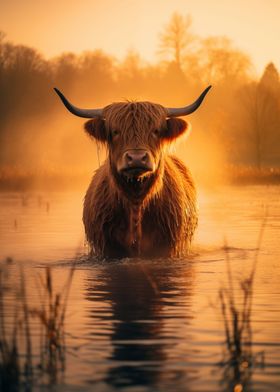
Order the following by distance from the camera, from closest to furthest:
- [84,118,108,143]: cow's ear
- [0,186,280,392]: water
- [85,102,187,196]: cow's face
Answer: [0,186,280,392]: water < [85,102,187,196]: cow's face < [84,118,108,143]: cow's ear

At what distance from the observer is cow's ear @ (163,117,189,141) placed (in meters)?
10.0

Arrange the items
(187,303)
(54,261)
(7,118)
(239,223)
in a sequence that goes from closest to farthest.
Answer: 1. (187,303)
2. (54,261)
3. (239,223)
4. (7,118)

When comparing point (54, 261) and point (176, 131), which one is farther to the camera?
point (54, 261)

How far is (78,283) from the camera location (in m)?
8.86

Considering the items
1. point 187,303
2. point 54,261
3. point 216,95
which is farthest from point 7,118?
point 187,303

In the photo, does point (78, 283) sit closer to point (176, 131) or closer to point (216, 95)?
point (176, 131)

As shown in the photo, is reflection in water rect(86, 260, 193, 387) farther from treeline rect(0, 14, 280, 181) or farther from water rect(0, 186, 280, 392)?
treeline rect(0, 14, 280, 181)

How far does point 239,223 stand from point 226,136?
38.3 m

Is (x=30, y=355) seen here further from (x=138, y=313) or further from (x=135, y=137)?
(x=135, y=137)

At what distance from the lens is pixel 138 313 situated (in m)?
7.07

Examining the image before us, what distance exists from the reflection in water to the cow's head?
86cm

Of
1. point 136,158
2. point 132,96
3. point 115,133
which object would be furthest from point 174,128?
point 132,96

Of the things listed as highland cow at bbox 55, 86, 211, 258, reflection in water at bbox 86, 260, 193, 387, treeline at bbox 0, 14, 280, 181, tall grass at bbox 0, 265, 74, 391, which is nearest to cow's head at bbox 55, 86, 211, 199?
highland cow at bbox 55, 86, 211, 258

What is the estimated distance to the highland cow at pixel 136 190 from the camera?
9.53 meters
